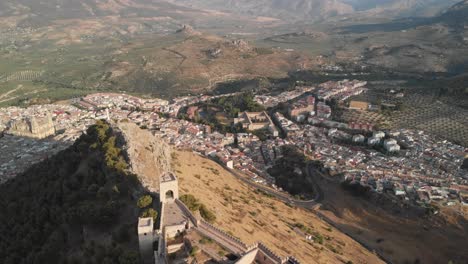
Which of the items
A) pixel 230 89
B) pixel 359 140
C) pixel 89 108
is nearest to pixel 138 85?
pixel 230 89

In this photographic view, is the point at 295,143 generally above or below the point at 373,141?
below

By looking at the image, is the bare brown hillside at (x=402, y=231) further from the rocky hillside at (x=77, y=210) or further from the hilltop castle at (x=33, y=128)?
the hilltop castle at (x=33, y=128)

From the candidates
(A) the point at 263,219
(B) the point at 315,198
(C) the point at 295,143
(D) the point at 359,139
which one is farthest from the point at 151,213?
(D) the point at 359,139

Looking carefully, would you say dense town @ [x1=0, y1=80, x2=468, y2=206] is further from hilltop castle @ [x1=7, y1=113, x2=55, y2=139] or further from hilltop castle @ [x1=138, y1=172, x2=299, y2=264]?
hilltop castle @ [x1=138, y1=172, x2=299, y2=264]

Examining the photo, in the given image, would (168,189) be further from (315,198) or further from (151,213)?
(315,198)

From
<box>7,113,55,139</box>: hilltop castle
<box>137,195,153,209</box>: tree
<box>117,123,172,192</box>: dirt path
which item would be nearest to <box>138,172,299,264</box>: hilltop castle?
<box>137,195,153,209</box>: tree

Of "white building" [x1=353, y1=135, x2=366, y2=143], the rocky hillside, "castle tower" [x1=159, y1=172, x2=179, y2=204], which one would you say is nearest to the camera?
the rocky hillside

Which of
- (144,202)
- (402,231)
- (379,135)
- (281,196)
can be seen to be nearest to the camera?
(144,202)
